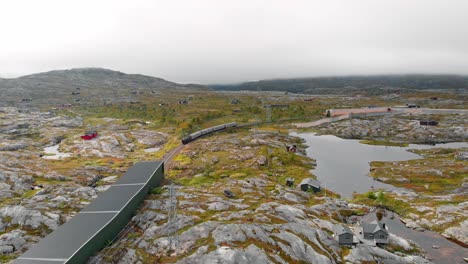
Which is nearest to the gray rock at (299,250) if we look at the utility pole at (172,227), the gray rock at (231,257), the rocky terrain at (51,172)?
the gray rock at (231,257)

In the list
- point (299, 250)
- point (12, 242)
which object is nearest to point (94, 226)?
point (12, 242)

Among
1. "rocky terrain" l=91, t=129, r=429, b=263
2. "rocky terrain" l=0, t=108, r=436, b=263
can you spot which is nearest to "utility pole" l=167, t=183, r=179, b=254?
"rocky terrain" l=91, t=129, r=429, b=263

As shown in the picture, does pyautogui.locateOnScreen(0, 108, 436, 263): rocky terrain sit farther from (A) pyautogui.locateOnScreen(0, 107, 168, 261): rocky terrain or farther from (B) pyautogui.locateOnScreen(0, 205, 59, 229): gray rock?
(A) pyautogui.locateOnScreen(0, 107, 168, 261): rocky terrain

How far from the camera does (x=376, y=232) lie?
7300 cm

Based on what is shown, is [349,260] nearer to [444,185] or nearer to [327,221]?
[327,221]

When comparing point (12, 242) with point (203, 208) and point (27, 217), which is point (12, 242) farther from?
point (203, 208)

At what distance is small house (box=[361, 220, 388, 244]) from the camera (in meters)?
72.9

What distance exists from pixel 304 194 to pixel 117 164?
74.0 m

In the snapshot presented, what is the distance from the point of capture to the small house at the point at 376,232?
72.9 meters

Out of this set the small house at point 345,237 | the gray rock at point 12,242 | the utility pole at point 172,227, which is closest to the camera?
the utility pole at point 172,227

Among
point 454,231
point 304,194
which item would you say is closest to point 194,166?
point 304,194

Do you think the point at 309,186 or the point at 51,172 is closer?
the point at 309,186

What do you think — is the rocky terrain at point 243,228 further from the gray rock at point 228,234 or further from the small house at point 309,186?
the small house at point 309,186

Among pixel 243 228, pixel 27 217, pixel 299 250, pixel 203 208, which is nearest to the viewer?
pixel 299 250
